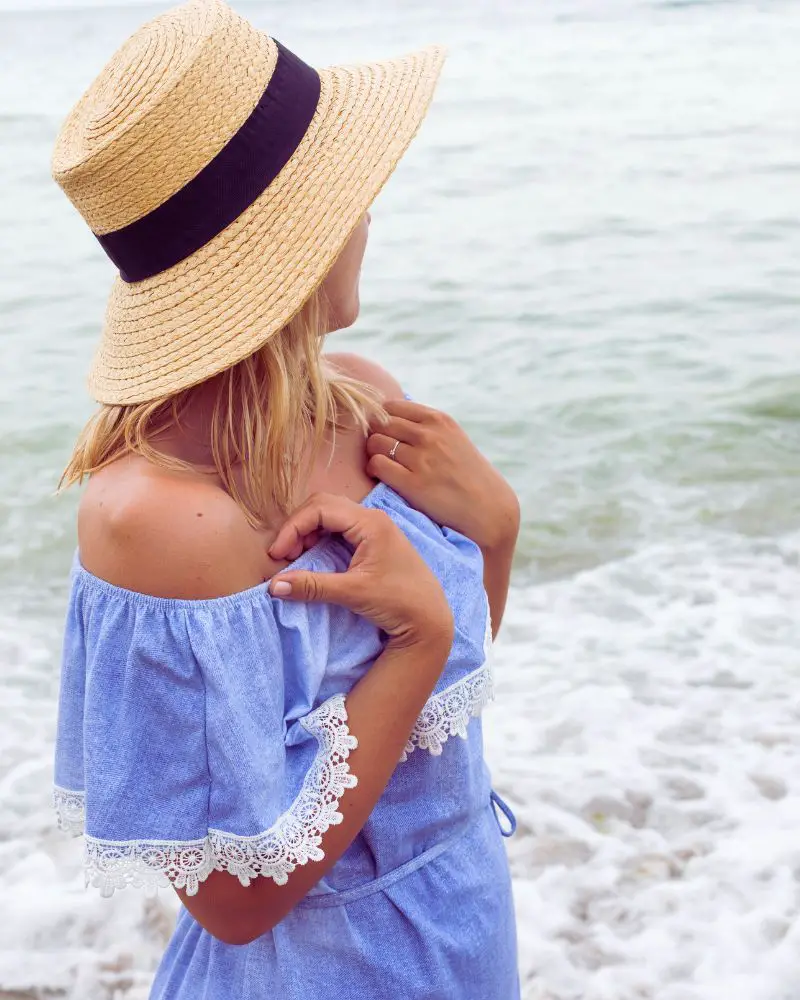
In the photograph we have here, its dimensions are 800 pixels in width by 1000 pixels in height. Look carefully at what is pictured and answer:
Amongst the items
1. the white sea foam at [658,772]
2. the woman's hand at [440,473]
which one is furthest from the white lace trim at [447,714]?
the white sea foam at [658,772]

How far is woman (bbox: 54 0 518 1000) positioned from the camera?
1384mm

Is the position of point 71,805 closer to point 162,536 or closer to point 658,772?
point 162,536

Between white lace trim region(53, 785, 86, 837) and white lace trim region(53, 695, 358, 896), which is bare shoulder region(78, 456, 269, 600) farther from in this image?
white lace trim region(53, 785, 86, 837)

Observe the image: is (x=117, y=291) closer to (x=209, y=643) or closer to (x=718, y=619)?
(x=209, y=643)

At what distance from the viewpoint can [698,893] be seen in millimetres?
3490

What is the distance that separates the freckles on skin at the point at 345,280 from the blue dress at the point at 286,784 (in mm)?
267

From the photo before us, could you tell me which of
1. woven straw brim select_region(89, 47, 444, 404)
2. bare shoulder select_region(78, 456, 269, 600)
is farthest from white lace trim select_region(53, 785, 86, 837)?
woven straw brim select_region(89, 47, 444, 404)

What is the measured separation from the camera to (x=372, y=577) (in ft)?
4.88

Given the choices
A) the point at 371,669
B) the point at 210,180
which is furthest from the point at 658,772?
the point at 210,180

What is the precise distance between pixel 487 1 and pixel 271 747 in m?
26.9

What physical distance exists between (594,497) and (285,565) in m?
4.96

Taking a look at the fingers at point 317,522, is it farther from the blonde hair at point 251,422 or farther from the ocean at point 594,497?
the ocean at point 594,497

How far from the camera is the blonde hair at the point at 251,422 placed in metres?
1.50

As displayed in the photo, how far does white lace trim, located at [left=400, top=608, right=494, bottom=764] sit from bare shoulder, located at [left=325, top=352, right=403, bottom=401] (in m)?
0.47
